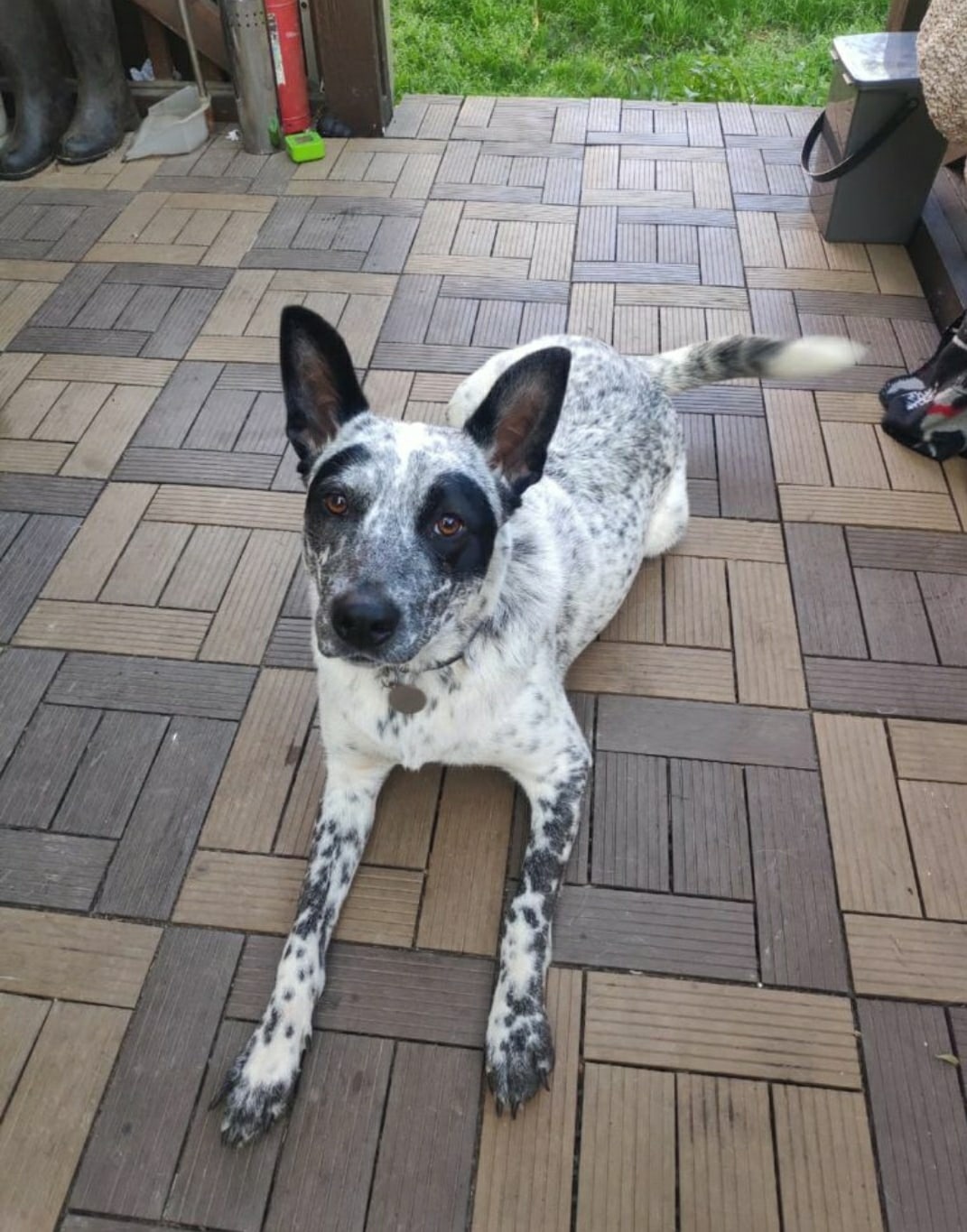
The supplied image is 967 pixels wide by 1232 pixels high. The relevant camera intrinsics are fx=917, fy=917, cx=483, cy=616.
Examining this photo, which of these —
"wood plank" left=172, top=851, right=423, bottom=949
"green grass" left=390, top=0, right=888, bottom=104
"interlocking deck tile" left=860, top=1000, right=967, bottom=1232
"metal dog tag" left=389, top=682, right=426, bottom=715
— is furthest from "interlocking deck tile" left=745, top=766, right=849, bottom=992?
"green grass" left=390, top=0, right=888, bottom=104

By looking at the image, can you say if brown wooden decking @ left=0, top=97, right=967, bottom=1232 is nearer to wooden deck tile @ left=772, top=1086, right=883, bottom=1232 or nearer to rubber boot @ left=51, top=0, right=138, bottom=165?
wooden deck tile @ left=772, top=1086, right=883, bottom=1232

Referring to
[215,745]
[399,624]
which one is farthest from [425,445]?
[215,745]

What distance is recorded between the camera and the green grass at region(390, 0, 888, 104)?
5953 millimetres

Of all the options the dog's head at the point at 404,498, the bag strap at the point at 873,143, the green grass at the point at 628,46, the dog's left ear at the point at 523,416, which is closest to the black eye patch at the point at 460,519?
the dog's head at the point at 404,498

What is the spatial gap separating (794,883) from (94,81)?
5644mm

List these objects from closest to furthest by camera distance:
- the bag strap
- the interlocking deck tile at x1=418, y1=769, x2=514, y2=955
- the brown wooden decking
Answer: the brown wooden decking < the interlocking deck tile at x1=418, y1=769, x2=514, y2=955 < the bag strap

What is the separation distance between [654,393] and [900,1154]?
218 centimetres

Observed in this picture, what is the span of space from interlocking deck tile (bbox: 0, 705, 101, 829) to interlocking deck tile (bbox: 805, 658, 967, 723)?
7.16ft

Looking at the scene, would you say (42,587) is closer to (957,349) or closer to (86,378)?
(86,378)

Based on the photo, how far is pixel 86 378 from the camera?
395cm

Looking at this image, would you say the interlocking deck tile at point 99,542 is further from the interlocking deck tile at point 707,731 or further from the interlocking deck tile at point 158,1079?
the interlocking deck tile at point 707,731

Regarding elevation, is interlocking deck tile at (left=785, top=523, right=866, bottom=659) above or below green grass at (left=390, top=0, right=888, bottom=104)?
below

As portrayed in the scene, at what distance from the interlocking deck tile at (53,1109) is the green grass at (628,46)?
5.85 metres

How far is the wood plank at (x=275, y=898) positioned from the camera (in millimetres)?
2289
